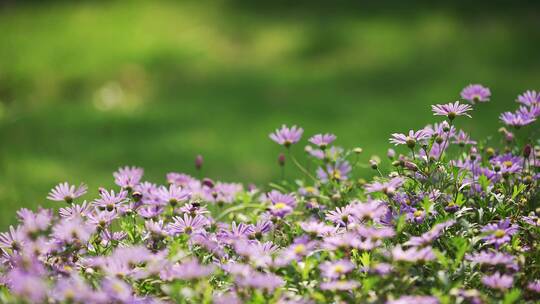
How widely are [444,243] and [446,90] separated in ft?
12.6

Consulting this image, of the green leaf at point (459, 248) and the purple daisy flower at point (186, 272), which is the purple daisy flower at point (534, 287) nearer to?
the green leaf at point (459, 248)

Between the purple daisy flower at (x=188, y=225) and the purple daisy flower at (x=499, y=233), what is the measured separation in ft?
2.13

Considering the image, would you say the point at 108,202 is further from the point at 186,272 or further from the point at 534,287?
the point at 534,287

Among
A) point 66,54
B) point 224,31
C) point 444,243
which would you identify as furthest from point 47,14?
point 444,243

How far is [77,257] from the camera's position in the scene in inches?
67.6

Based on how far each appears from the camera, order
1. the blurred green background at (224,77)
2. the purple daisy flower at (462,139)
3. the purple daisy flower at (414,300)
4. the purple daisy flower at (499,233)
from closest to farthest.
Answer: the purple daisy flower at (414,300)
the purple daisy flower at (499,233)
the purple daisy flower at (462,139)
the blurred green background at (224,77)

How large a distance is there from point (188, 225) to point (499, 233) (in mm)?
703

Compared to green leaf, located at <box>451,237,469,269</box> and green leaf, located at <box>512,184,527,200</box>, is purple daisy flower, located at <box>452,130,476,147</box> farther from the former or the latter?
green leaf, located at <box>451,237,469,269</box>

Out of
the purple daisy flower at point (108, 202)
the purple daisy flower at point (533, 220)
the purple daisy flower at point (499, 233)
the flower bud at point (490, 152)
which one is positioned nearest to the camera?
the purple daisy flower at point (499, 233)

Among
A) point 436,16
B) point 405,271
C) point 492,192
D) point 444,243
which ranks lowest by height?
point 405,271

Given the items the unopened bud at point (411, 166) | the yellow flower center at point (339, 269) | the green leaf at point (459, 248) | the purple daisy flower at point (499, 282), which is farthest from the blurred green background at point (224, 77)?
the purple daisy flower at point (499, 282)

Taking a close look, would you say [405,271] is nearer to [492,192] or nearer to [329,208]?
[492,192]

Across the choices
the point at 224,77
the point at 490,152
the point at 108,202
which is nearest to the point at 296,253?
the point at 108,202

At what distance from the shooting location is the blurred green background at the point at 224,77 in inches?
177
